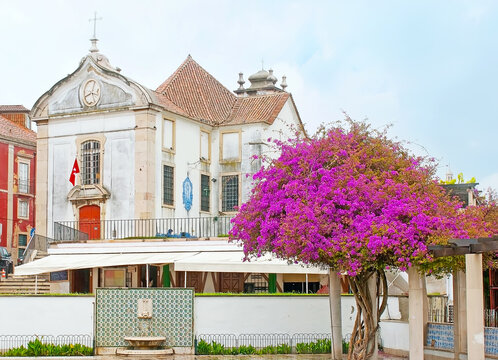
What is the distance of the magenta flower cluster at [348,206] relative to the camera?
61.8ft

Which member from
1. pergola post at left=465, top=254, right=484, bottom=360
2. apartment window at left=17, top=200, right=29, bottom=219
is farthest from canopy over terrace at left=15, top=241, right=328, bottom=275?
apartment window at left=17, top=200, right=29, bottom=219

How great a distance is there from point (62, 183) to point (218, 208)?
7.01 metres

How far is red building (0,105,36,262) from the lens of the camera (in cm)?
4862

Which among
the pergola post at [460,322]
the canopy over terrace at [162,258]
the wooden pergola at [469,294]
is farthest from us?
the canopy over terrace at [162,258]

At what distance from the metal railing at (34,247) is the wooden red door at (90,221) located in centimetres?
168

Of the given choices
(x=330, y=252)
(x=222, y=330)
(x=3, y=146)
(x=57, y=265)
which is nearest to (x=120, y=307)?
(x=222, y=330)

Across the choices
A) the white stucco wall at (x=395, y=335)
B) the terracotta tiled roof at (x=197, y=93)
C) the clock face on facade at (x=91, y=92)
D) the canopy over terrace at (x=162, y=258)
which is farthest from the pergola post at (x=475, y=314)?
the clock face on facade at (x=91, y=92)

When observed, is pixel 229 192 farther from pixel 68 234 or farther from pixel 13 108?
pixel 13 108

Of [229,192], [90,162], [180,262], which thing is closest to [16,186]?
[90,162]

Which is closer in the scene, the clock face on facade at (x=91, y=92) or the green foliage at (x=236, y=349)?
the green foliage at (x=236, y=349)

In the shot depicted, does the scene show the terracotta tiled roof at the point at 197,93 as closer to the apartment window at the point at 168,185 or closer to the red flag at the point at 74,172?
the apartment window at the point at 168,185

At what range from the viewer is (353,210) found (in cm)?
1933

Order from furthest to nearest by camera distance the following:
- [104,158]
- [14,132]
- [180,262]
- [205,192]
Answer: [14,132] < [205,192] < [104,158] < [180,262]

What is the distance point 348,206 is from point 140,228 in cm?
1816
